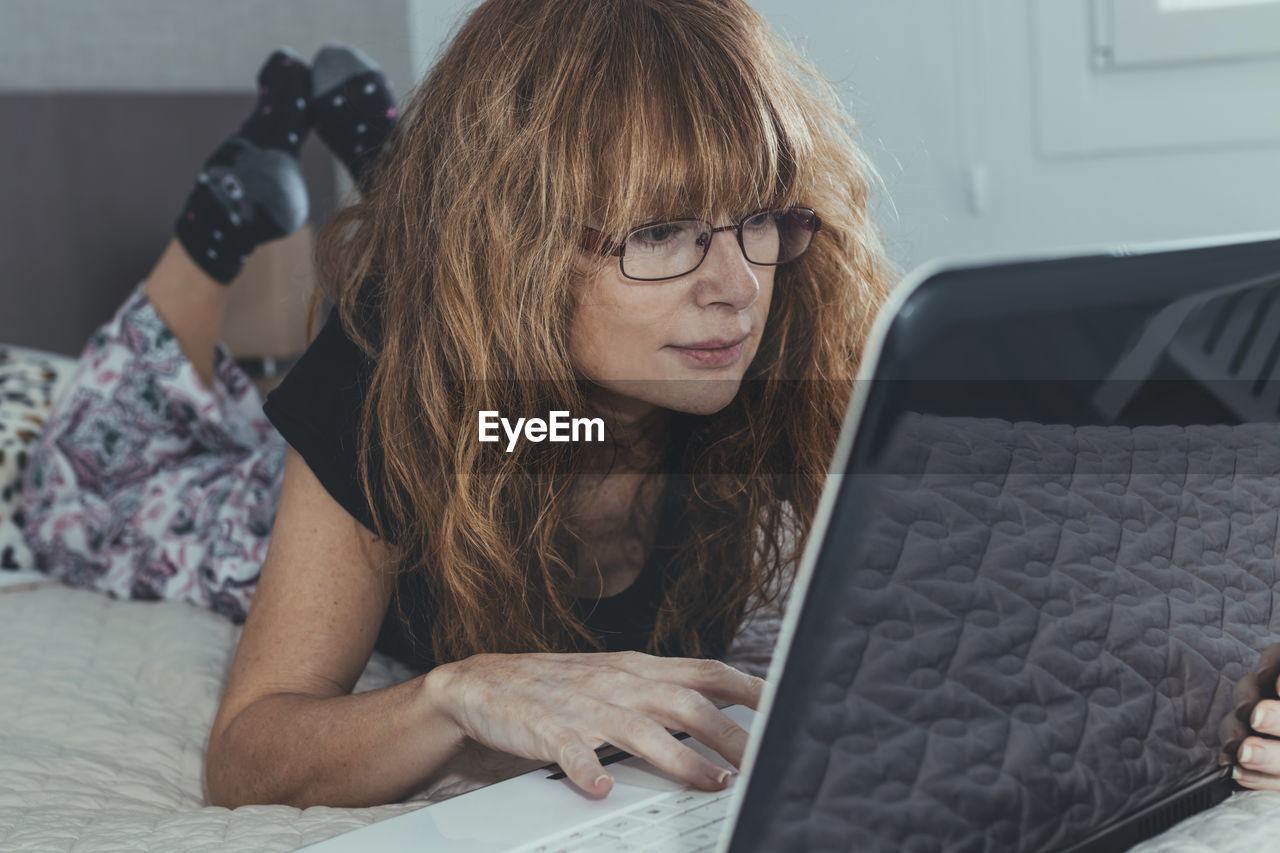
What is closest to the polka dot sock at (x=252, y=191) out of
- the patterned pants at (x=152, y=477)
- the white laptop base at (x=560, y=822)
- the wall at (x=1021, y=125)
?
the patterned pants at (x=152, y=477)

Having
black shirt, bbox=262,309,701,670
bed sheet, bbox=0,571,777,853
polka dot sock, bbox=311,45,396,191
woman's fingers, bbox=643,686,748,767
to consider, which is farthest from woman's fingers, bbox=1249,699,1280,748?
polka dot sock, bbox=311,45,396,191

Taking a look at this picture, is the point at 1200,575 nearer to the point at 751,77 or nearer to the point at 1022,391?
the point at 1022,391

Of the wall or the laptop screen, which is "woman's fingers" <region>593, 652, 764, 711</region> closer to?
the laptop screen

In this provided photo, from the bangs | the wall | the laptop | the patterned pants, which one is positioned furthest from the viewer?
the wall

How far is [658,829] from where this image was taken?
1.56ft

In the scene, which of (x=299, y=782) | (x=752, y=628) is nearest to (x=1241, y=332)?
(x=299, y=782)

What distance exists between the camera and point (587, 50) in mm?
731

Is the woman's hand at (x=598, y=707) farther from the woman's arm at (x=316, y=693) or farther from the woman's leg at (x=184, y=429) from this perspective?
the woman's leg at (x=184, y=429)

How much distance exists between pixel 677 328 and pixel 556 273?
91 millimetres

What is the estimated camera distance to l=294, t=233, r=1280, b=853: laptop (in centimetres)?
31

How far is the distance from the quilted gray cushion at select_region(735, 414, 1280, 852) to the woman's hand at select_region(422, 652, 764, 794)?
0.55ft

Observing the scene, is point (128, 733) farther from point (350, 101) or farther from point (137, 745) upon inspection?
point (350, 101)

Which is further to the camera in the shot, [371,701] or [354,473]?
[354,473]

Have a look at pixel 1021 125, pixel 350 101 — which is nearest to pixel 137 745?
pixel 350 101
